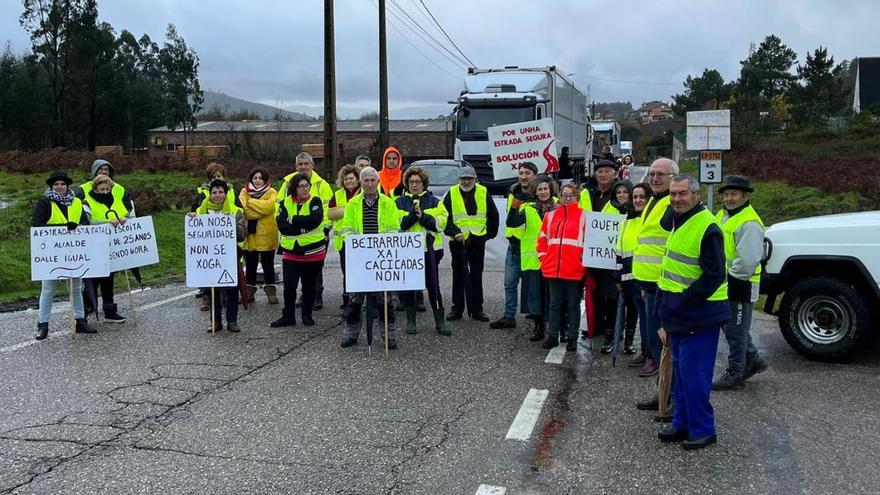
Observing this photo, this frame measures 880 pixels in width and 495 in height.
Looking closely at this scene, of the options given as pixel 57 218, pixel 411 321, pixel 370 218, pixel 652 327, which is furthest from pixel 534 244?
pixel 57 218

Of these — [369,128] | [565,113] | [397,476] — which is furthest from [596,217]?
[369,128]

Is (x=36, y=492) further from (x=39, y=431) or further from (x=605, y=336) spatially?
(x=605, y=336)

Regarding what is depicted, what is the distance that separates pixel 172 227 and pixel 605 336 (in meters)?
12.5

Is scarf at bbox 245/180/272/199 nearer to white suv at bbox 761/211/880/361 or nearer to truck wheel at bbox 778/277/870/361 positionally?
white suv at bbox 761/211/880/361

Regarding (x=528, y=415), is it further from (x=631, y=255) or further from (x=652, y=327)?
(x=631, y=255)

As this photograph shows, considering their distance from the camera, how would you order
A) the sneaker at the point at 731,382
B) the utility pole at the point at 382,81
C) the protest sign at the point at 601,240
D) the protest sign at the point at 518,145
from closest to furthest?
the sneaker at the point at 731,382
the protest sign at the point at 601,240
the protest sign at the point at 518,145
the utility pole at the point at 382,81

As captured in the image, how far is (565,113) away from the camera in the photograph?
23391 millimetres

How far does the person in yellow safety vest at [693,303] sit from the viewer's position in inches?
201

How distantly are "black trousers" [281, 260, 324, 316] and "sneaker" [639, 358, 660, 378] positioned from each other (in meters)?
4.03

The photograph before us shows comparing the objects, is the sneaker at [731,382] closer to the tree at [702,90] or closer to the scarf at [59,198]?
the scarf at [59,198]

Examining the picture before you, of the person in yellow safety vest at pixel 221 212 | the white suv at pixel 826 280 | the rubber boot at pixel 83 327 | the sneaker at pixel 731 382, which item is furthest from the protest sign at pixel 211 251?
the white suv at pixel 826 280

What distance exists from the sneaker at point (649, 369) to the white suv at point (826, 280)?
1.64 m

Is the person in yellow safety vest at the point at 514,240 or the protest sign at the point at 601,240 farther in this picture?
the person in yellow safety vest at the point at 514,240

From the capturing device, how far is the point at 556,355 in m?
7.84
